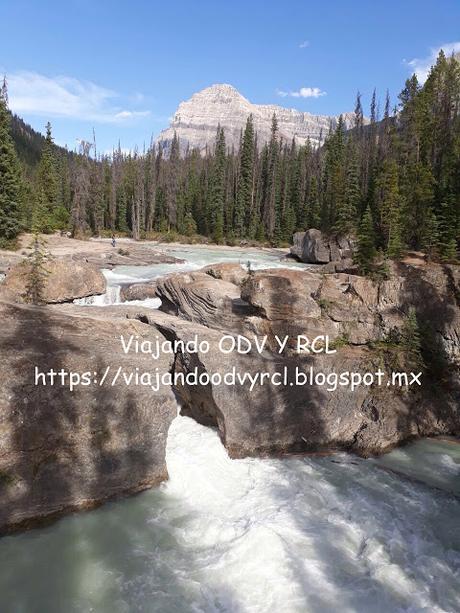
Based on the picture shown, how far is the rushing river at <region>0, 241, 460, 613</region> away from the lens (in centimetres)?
A: 607

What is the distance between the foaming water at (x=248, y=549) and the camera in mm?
6062

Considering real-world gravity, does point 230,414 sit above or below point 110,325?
below

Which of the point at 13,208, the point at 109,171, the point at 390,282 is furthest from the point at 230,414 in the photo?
the point at 109,171

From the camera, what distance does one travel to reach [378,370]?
11.6 m

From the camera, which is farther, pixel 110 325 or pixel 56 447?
pixel 110 325

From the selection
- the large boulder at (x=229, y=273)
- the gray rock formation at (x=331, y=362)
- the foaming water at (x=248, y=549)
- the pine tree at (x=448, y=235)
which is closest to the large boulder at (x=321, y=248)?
the pine tree at (x=448, y=235)

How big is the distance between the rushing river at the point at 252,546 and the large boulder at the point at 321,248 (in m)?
29.4

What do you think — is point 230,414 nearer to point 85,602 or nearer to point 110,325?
point 110,325

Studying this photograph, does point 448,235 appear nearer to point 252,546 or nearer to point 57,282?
point 57,282

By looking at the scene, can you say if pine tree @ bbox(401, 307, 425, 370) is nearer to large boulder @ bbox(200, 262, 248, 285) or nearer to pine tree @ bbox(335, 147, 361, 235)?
large boulder @ bbox(200, 262, 248, 285)

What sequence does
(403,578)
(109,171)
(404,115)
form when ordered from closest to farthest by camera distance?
(403,578), (404,115), (109,171)

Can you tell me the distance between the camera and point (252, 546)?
6.95 metres

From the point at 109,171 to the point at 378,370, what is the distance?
76.9m

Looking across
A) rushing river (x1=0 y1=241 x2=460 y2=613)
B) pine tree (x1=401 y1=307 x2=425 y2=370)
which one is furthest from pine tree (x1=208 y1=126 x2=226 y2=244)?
rushing river (x1=0 y1=241 x2=460 y2=613)
